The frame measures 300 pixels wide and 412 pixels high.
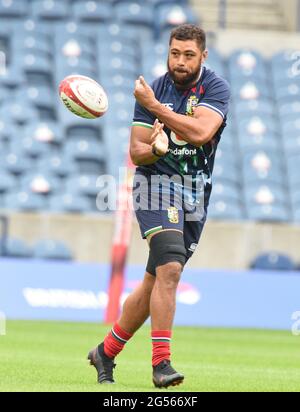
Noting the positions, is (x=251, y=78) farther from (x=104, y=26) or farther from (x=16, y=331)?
(x=16, y=331)

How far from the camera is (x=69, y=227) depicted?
1911 centimetres

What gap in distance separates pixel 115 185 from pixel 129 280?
2.97m

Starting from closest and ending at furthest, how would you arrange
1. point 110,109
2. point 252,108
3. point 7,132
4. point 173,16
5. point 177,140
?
point 177,140 → point 7,132 → point 110,109 → point 252,108 → point 173,16

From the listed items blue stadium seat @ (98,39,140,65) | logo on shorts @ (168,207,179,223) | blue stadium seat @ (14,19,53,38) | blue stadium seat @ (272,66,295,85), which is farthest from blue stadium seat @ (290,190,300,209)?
logo on shorts @ (168,207,179,223)

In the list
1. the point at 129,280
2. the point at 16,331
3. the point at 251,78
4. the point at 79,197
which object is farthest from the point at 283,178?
the point at 16,331

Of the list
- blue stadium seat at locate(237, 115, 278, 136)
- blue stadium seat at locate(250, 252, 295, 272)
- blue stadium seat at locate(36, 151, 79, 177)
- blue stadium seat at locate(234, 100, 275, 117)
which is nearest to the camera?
blue stadium seat at locate(250, 252, 295, 272)

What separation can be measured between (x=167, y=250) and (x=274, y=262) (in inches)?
452

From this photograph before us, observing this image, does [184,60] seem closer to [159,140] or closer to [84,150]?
[159,140]

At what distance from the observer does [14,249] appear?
18.5m

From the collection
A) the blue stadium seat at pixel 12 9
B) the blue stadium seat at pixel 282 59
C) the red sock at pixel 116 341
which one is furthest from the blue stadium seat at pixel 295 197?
the red sock at pixel 116 341

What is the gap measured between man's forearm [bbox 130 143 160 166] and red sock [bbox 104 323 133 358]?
1.12 meters

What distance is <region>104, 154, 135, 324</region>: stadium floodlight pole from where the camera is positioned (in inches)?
632

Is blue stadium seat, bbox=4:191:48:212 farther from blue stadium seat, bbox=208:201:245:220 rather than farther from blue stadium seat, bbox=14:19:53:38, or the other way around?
blue stadium seat, bbox=14:19:53:38

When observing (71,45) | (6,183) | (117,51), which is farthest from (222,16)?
(6,183)
